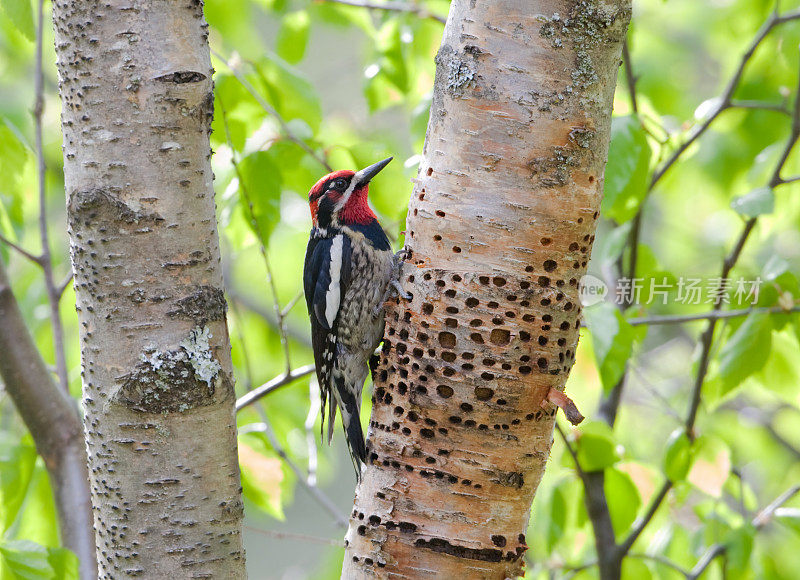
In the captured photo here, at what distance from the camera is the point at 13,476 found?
5.77 feet

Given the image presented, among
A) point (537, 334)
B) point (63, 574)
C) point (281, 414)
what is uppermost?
point (537, 334)

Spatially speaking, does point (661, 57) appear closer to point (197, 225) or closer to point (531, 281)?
point (531, 281)

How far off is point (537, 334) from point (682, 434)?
94 centimetres

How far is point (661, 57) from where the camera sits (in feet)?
9.50

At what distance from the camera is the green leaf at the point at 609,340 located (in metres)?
1.65

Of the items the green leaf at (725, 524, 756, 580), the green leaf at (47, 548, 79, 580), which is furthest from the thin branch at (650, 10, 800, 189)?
the green leaf at (47, 548, 79, 580)

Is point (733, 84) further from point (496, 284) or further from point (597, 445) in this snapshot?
point (496, 284)

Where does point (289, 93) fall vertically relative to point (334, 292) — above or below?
above

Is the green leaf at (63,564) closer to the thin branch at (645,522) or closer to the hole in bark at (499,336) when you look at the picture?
the hole in bark at (499,336)

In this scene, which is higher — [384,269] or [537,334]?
[537,334]

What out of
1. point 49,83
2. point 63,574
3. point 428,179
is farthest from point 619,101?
point 49,83

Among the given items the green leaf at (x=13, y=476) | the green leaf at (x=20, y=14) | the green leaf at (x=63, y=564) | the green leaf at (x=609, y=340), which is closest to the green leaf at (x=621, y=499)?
the green leaf at (x=609, y=340)

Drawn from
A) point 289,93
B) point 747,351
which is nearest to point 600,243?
point 747,351

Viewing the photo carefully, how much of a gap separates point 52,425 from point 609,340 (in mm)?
1221
